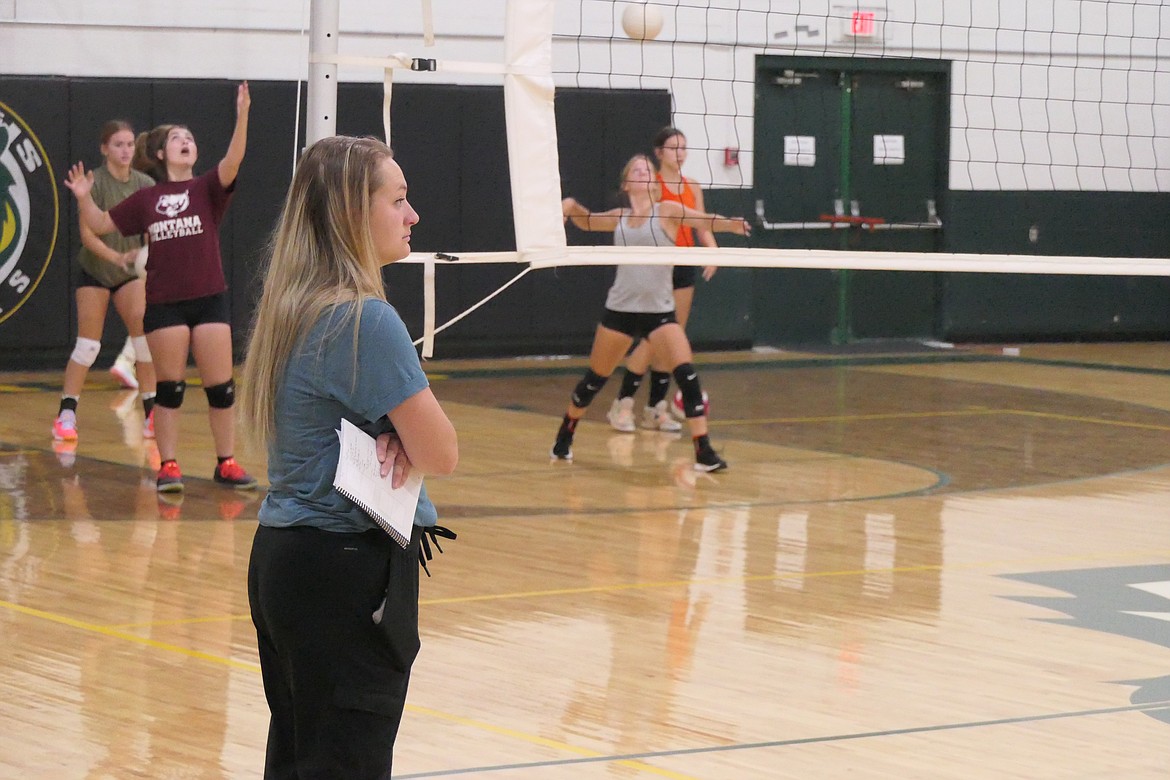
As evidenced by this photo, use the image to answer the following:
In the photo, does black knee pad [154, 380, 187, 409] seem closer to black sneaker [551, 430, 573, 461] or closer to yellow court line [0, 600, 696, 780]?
black sneaker [551, 430, 573, 461]

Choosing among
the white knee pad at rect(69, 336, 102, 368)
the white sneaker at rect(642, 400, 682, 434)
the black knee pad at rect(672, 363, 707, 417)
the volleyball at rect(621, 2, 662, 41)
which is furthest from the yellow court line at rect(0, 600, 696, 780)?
the white sneaker at rect(642, 400, 682, 434)

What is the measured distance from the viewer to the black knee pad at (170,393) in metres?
8.51

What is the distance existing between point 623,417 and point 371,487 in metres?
8.24

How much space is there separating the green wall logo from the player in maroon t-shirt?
532 centimetres

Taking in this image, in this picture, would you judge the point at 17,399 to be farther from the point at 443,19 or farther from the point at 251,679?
the point at 251,679

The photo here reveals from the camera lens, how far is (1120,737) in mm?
4848

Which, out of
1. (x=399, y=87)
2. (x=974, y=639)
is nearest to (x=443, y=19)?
(x=399, y=87)

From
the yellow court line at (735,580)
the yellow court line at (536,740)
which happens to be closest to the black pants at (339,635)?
the yellow court line at (536,740)

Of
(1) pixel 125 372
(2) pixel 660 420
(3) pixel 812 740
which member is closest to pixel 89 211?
(2) pixel 660 420

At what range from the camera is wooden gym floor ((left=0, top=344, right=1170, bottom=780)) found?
4.73m

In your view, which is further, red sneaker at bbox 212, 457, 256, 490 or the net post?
red sneaker at bbox 212, 457, 256, 490

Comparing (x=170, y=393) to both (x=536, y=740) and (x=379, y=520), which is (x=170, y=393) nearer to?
(x=536, y=740)

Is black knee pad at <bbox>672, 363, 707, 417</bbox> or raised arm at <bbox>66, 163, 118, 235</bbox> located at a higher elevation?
raised arm at <bbox>66, 163, 118, 235</bbox>

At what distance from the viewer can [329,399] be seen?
122 inches
